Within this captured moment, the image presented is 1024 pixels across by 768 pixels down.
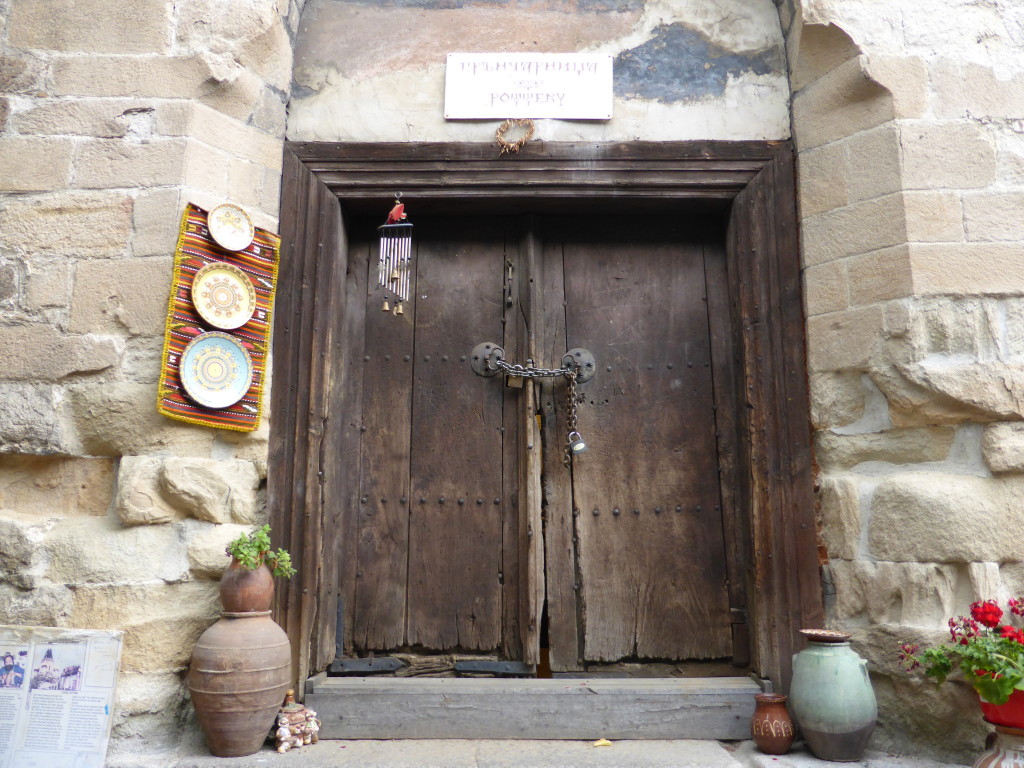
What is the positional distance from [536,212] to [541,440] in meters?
0.90

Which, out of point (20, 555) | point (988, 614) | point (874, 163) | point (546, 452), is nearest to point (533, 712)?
point (546, 452)

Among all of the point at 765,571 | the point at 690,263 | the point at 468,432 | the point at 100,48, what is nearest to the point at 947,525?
the point at 765,571

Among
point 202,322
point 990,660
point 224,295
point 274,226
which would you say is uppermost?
point 274,226

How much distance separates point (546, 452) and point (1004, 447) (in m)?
1.49

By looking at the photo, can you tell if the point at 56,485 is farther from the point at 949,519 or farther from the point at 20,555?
the point at 949,519

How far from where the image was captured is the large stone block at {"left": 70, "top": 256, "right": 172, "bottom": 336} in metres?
2.53

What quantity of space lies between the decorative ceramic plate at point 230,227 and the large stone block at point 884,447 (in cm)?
208

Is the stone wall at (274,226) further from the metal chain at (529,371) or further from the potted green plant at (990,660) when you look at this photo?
the metal chain at (529,371)

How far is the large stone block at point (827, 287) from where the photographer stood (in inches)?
107

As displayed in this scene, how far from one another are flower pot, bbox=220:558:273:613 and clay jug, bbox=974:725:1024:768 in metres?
2.08

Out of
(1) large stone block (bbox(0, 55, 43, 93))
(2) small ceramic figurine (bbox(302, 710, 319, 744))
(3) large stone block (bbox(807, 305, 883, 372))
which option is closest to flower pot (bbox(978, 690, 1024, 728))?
(3) large stone block (bbox(807, 305, 883, 372))

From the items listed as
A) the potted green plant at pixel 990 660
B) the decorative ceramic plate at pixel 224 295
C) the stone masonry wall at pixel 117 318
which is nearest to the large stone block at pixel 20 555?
the stone masonry wall at pixel 117 318

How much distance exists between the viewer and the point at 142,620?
7.78 feet

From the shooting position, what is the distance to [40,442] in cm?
247
